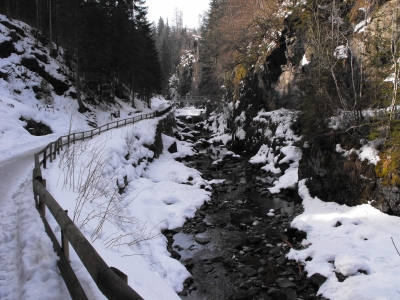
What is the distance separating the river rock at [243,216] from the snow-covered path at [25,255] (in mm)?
8379

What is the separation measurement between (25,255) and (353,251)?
27.1 feet

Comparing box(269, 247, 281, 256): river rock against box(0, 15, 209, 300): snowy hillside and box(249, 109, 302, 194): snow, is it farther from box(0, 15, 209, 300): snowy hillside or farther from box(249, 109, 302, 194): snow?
box(249, 109, 302, 194): snow

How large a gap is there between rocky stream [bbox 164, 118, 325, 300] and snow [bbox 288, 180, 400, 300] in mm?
439

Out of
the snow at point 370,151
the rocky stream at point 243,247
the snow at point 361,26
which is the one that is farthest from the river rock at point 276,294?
the snow at point 361,26

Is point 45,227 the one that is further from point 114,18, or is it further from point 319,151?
point 114,18

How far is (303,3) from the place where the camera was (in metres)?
17.9

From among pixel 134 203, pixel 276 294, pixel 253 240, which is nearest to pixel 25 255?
pixel 276 294

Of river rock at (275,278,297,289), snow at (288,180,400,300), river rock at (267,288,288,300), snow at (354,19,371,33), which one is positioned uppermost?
snow at (354,19,371,33)

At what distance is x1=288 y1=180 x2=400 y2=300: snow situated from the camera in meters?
6.79

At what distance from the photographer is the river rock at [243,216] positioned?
12434 millimetres

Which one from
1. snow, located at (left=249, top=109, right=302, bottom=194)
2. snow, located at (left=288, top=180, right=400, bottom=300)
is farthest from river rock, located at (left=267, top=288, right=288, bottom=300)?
snow, located at (left=249, top=109, right=302, bottom=194)

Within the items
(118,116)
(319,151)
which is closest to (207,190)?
(319,151)

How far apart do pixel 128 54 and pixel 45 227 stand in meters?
34.5

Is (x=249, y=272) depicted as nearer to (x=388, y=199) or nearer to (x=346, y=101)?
(x=388, y=199)
